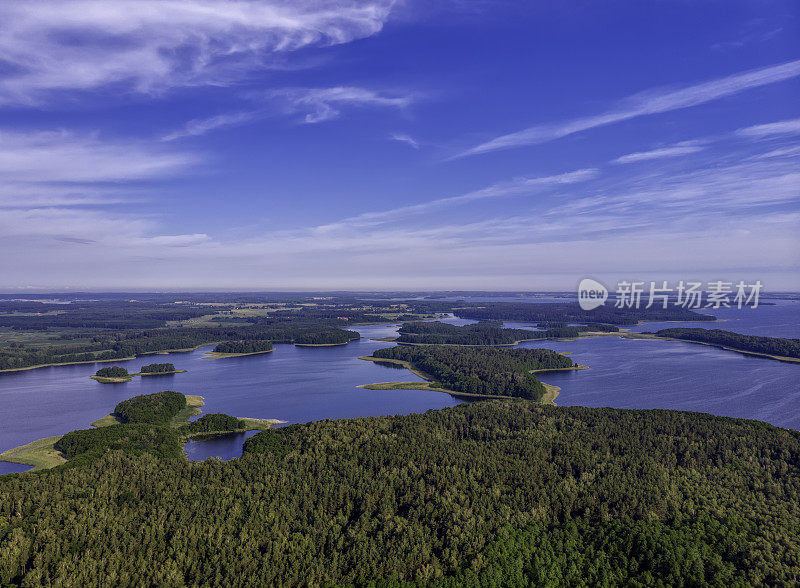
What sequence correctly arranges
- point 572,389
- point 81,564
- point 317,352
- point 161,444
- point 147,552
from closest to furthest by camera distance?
point 81,564, point 147,552, point 161,444, point 572,389, point 317,352

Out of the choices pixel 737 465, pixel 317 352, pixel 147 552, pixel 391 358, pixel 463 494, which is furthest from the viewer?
pixel 317 352

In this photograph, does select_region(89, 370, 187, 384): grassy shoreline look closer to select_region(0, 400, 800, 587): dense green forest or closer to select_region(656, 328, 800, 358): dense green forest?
select_region(0, 400, 800, 587): dense green forest

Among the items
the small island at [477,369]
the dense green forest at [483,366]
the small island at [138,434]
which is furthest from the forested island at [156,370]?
the dense green forest at [483,366]

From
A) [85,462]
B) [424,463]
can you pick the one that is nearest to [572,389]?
[424,463]

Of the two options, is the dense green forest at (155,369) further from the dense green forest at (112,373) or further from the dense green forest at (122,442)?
the dense green forest at (122,442)

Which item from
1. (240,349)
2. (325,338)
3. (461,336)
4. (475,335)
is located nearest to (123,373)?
(240,349)

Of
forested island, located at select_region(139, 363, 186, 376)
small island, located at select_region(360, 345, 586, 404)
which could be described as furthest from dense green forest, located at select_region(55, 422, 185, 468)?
forested island, located at select_region(139, 363, 186, 376)

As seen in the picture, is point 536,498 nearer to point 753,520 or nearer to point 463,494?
point 463,494
